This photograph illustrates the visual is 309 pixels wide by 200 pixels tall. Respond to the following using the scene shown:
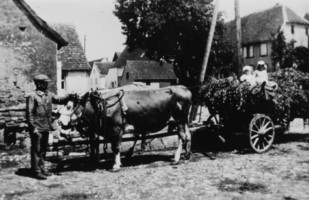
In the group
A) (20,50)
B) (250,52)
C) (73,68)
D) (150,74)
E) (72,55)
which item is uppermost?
(250,52)

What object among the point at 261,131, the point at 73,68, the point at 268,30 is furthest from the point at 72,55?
the point at 268,30

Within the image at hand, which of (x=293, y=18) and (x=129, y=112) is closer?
(x=129, y=112)

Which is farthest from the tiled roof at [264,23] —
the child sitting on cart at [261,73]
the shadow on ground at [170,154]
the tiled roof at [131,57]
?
the child sitting on cart at [261,73]

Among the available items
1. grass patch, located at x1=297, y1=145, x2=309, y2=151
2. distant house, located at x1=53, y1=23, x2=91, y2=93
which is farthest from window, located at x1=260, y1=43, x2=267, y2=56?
grass patch, located at x1=297, y1=145, x2=309, y2=151

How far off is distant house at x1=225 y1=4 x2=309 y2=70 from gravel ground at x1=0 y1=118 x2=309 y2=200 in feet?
130

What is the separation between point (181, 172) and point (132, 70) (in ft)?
144

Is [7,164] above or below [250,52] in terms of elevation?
below

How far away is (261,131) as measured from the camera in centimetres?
951

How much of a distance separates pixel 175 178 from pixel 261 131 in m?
3.23

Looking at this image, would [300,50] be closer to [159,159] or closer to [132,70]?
[132,70]

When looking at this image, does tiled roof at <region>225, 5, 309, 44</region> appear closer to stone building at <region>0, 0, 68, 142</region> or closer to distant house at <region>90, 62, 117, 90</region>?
distant house at <region>90, 62, 117, 90</region>

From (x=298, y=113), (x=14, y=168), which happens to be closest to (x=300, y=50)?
(x=298, y=113)

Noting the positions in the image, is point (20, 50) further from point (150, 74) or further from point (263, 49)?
point (263, 49)

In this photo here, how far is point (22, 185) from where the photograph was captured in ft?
23.9
